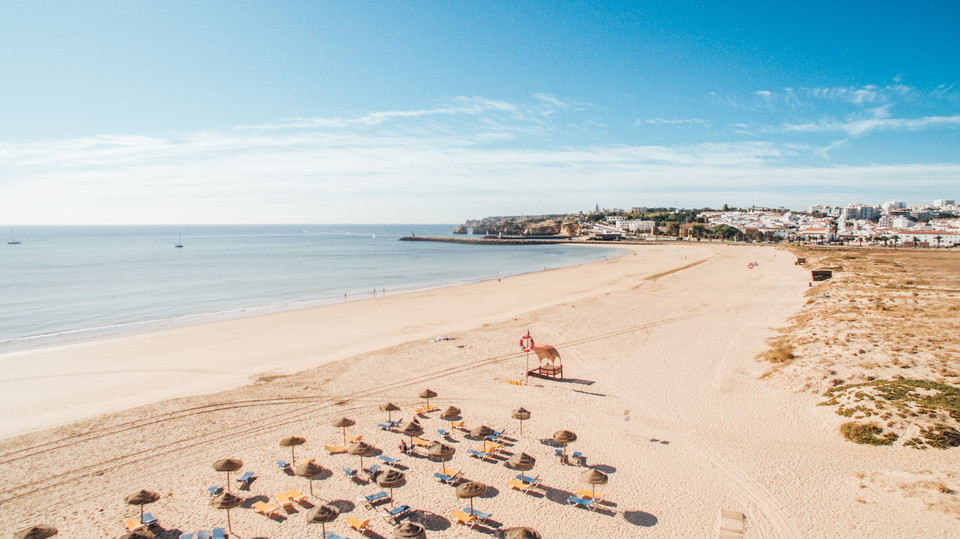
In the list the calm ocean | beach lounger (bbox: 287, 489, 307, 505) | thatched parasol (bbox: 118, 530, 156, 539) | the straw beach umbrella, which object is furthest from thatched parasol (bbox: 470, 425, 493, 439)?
the calm ocean

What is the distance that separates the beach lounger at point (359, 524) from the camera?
32.2 ft

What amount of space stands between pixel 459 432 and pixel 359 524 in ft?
15.7

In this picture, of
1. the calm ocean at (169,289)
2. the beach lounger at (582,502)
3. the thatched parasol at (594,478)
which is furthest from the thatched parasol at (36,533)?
the calm ocean at (169,289)

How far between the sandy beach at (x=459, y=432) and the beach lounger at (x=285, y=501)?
0.15 metres

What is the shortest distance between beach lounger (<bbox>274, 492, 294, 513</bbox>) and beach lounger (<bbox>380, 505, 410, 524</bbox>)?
206 centimetres

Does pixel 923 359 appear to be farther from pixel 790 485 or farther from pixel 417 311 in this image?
pixel 417 311

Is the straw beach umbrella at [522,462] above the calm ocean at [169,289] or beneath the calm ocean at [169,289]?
above

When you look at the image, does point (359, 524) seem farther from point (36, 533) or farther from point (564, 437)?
point (36, 533)

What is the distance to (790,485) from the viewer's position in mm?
11109

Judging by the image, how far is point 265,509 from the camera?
1034 cm

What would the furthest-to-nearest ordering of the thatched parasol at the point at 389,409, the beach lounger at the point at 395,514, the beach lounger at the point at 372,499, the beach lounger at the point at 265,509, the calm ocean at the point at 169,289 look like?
the calm ocean at the point at 169,289 → the thatched parasol at the point at 389,409 → the beach lounger at the point at 372,499 → the beach lounger at the point at 265,509 → the beach lounger at the point at 395,514

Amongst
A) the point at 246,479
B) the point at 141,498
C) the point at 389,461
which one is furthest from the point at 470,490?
the point at 141,498

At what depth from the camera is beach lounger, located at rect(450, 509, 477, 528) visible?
9895mm

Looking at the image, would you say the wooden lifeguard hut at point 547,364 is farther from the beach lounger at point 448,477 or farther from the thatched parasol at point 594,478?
the thatched parasol at point 594,478
